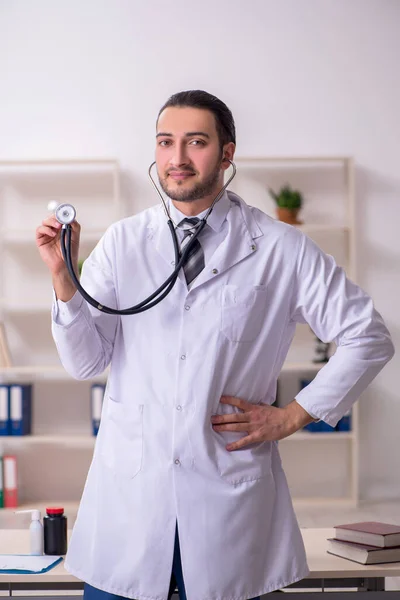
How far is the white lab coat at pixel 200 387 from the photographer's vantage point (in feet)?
4.92

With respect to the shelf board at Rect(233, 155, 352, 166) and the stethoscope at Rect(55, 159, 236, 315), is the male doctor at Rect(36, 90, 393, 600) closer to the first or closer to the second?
the stethoscope at Rect(55, 159, 236, 315)

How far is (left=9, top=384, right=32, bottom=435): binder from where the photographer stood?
466 cm

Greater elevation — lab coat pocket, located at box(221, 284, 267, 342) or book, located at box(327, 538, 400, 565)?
lab coat pocket, located at box(221, 284, 267, 342)

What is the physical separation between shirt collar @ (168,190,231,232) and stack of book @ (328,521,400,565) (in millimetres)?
893

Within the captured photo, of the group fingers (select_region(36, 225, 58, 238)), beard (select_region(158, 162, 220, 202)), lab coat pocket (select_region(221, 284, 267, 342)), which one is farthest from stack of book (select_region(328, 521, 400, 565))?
fingers (select_region(36, 225, 58, 238))

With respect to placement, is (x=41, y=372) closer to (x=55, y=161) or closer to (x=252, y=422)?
(x=55, y=161)

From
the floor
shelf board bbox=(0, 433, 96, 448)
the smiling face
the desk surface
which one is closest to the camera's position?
the smiling face

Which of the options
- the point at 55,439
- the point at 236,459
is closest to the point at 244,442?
the point at 236,459

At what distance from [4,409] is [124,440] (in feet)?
10.8

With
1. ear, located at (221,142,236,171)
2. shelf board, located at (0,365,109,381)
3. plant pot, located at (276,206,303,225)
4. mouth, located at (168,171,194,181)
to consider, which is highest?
plant pot, located at (276,206,303,225)

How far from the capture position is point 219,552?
150 cm

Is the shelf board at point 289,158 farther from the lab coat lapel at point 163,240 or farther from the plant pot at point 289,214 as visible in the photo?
the lab coat lapel at point 163,240

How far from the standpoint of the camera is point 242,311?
1.56m

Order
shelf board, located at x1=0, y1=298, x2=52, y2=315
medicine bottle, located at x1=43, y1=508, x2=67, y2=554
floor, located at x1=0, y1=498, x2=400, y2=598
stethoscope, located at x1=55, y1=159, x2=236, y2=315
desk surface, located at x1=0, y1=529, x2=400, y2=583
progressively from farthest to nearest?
shelf board, located at x1=0, y1=298, x2=52, y2=315 → floor, located at x1=0, y1=498, x2=400, y2=598 → medicine bottle, located at x1=43, y1=508, x2=67, y2=554 → desk surface, located at x1=0, y1=529, x2=400, y2=583 → stethoscope, located at x1=55, y1=159, x2=236, y2=315
